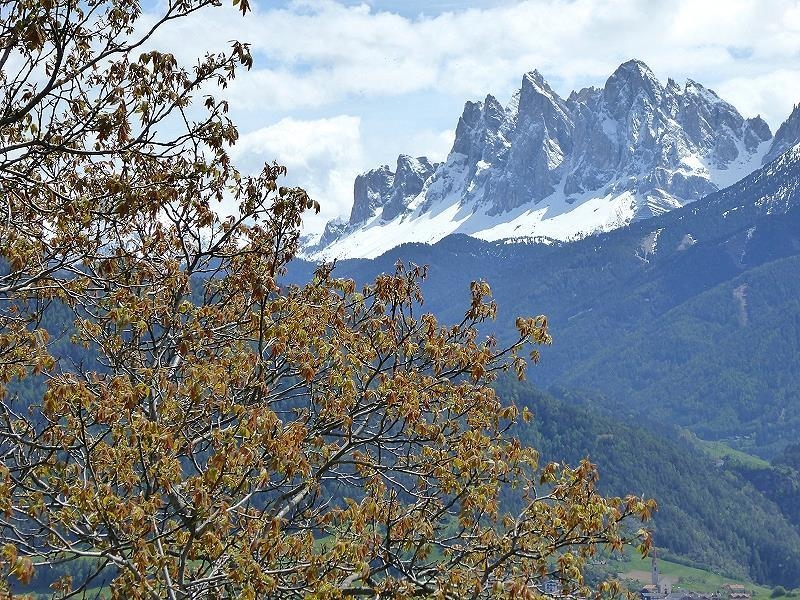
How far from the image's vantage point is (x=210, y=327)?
1939cm

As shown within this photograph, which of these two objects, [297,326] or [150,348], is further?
[150,348]

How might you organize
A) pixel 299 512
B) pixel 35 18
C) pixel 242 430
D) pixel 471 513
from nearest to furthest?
pixel 35 18, pixel 242 430, pixel 471 513, pixel 299 512

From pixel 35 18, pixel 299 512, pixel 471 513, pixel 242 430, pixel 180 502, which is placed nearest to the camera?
pixel 35 18

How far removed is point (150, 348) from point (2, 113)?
575 cm

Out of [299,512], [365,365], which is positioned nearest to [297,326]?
[365,365]

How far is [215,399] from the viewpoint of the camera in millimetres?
16625

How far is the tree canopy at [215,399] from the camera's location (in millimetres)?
13992

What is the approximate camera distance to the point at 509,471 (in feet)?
56.7

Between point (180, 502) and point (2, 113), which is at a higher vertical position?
point (2, 113)

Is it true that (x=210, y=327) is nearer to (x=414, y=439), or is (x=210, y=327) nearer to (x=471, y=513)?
(x=414, y=439)

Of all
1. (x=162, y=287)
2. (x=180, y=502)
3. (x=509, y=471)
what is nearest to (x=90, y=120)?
(x=162, y=287)

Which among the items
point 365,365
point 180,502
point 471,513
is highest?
point 365,365

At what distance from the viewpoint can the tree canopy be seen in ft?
45.9

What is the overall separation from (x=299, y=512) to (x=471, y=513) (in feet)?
11.3
